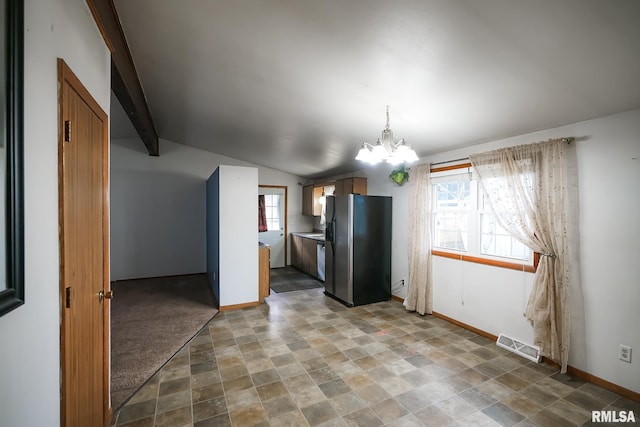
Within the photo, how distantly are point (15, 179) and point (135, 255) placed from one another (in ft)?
19.1

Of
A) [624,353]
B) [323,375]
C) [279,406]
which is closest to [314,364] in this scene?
[323,375]

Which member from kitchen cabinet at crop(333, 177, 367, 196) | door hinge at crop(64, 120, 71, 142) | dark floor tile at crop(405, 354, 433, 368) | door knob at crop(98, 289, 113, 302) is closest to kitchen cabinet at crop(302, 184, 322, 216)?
kitchen cabinet at crop(333, 177, 367, 196)

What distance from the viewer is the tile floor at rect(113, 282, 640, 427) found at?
202cm

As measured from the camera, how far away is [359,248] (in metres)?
4.36

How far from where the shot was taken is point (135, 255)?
228 inches

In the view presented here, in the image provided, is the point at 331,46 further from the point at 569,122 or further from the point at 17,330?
the point at 569,122

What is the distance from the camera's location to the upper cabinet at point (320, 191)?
17.5 feet

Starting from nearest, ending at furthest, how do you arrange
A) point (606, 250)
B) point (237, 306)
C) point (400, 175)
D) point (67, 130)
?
point (67, 130), point (606, 250), point (237, 306), point (400, 175)

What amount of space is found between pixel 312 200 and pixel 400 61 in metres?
4.94

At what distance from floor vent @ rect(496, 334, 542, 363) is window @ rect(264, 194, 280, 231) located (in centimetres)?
516

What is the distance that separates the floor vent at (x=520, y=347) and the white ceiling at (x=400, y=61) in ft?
7.17

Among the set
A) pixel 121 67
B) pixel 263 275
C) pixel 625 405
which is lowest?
pixel 625 405

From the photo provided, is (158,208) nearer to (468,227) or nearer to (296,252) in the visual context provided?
(296,252)

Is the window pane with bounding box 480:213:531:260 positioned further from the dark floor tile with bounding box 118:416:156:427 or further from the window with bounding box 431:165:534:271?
the dark floor tile with bounding box 118:416:156:427
